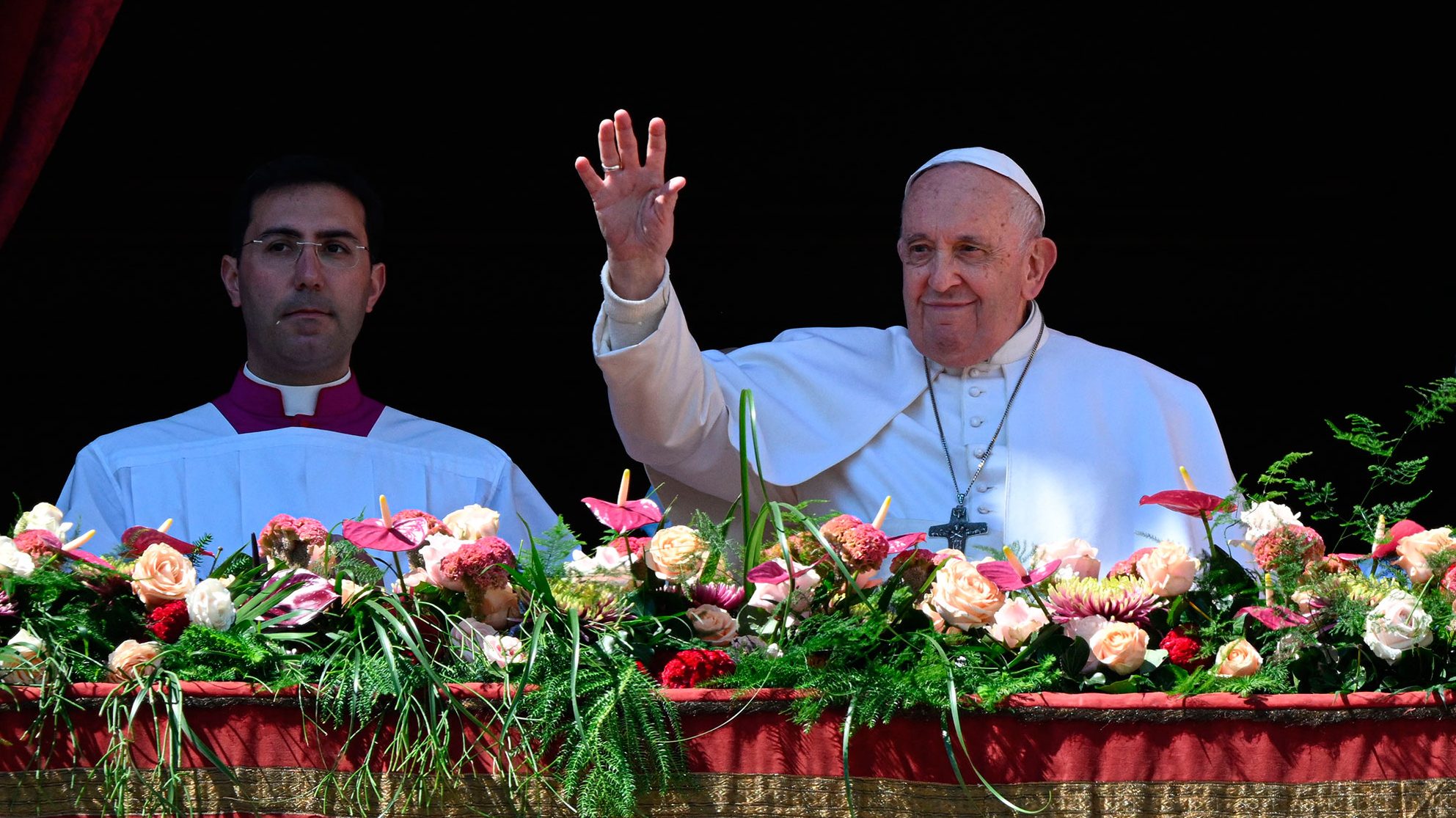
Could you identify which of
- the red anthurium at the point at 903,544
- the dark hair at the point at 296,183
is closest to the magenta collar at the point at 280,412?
the dark hair at the point at 296,183

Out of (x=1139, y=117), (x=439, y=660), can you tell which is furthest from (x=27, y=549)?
(x=1139, y=117)

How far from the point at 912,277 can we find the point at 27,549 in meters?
2.09

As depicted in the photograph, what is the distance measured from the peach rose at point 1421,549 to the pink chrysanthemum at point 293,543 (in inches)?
57.6

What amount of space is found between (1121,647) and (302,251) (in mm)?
2494

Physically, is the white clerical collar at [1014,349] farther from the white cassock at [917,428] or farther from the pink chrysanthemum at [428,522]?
the pink chrysanthemum at [428,522]

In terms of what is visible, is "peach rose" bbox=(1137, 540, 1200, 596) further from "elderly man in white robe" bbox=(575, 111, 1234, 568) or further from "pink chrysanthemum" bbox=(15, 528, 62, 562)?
"pink chrysanthemum" bbox=(15, 528, 62, 562)

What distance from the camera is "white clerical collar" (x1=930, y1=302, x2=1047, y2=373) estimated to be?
420cm

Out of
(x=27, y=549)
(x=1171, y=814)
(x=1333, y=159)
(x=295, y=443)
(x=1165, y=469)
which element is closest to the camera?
(x=1171, y=814)

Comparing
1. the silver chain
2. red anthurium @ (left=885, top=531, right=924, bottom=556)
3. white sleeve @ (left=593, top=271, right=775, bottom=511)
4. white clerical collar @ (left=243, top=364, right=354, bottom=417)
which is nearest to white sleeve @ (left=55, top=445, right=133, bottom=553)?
white clerical collar @ (left=243, top=364, right=354, bottom=417)

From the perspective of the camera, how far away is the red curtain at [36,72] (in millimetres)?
3758

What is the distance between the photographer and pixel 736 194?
6.36 metres

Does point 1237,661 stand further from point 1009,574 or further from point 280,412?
point 280,412

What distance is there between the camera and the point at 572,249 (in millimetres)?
6434

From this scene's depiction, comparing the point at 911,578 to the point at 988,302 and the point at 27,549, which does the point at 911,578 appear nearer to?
the point at 27,549
